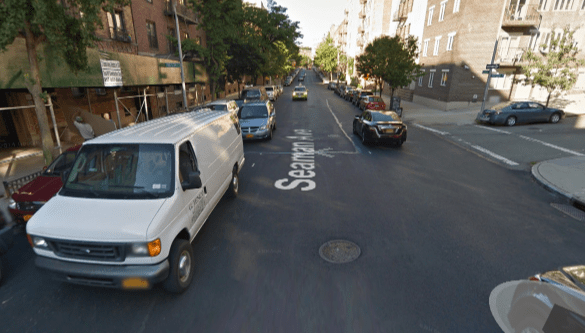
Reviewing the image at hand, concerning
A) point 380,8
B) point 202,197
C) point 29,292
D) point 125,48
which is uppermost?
point 380,8

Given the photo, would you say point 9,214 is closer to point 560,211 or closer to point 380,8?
point 560,211

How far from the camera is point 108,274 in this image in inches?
141

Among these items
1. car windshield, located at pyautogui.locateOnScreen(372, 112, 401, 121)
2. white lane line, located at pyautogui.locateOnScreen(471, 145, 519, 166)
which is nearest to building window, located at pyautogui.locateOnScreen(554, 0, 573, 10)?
white lane line, located at pyautogui.locateOnScreen(471, 145, 519, 166)

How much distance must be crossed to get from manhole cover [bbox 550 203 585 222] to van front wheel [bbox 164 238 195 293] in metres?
8.18

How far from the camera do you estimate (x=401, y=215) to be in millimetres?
6504

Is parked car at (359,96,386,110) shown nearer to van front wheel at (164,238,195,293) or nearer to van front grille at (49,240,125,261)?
van front wheel at (164,238,195,293)

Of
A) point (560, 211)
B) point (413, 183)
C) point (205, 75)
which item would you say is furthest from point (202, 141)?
point (205, 75)

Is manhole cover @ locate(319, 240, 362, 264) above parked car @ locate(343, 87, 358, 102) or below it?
below

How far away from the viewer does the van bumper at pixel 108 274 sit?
3.60m

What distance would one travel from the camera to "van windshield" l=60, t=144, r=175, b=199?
417 cm

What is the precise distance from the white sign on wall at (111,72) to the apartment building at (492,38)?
83.3 feet

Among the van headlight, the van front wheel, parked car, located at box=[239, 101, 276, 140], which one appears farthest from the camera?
parked car, located at box=[239, 101, 276, 140]

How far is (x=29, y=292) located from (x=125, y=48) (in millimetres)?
17707

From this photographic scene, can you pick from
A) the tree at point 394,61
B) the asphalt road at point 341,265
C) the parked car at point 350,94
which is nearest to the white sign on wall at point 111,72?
the asphalt road at point 341,265
